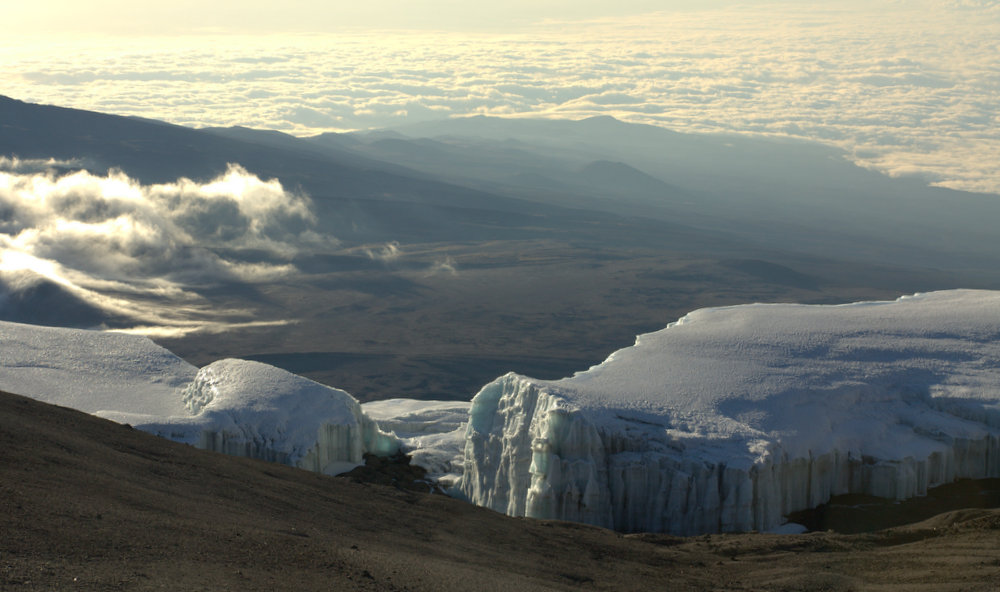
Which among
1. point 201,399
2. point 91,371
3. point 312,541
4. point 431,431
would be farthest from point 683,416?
point 91,371

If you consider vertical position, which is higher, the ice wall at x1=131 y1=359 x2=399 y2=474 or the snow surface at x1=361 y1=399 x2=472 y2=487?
the ice wall at x1=131 y1=359 x2=399 y2=474

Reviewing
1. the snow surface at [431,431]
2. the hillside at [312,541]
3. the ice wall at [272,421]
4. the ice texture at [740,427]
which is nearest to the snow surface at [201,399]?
the ice wall at [272,421]

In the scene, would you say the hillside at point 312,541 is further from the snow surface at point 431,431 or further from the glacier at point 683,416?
the snow surface at point 431,431

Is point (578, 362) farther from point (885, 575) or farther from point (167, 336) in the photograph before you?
point (885, 575)

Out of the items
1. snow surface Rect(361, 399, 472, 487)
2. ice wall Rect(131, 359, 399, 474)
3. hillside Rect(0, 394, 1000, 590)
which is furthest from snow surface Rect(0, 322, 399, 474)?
hillside Rect(0, 394, 1000, 590)

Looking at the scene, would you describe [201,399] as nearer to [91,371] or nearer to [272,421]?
[272,421]

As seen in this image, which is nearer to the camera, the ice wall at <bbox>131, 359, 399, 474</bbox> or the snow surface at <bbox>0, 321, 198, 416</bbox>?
the ice wall at <bbox>131, 359, 399, 474</bbox>

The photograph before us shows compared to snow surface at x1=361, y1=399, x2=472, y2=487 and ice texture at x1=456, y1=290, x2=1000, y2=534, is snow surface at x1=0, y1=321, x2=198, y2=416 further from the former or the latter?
ice texture at x1=456, y1=290, x2=1000, y2=534

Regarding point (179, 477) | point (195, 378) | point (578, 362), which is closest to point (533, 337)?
point (578, 362)
